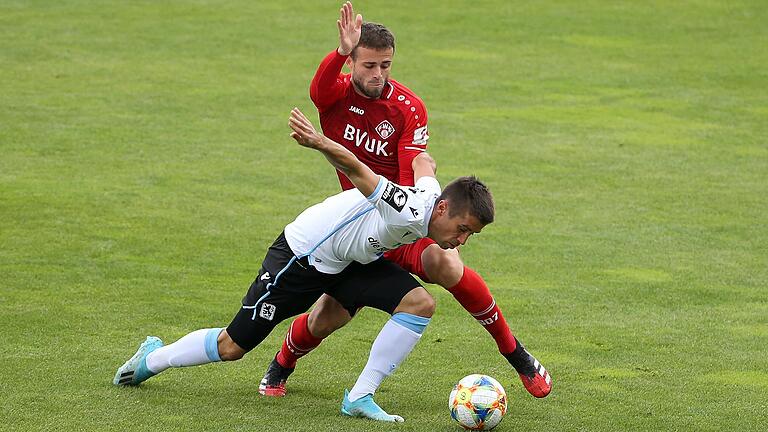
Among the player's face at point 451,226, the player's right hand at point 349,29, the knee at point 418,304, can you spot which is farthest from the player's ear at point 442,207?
the player's right hand at point 349,29

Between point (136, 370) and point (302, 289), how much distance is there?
1.22 metres

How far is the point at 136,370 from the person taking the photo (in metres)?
7.40

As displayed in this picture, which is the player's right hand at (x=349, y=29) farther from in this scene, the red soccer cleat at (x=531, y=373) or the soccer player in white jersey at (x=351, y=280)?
the red soccer cleat at (x=531, y=373)

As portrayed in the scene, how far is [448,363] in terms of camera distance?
827 cm

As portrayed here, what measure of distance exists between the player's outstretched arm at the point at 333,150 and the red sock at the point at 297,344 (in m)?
1.57

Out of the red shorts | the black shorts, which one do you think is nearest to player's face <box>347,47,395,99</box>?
the red shorts

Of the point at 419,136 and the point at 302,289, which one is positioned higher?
the point at 419,136

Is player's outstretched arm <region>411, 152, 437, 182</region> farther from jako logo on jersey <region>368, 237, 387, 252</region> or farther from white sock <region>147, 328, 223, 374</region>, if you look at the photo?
white sock <region>147, 328, 223, 374</region>

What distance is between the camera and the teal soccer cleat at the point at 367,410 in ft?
22.7

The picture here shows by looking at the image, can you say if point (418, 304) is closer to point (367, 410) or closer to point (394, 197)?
point (367, 410)

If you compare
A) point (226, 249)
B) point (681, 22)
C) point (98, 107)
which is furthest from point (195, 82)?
point (681, 22)

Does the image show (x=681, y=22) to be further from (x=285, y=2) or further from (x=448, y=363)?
(x=448, y=363)

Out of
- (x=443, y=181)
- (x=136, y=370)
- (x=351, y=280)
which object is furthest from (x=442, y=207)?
Answer: (x=443, y=181)

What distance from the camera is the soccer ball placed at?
6680mm
